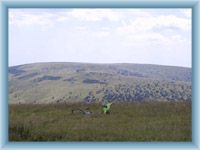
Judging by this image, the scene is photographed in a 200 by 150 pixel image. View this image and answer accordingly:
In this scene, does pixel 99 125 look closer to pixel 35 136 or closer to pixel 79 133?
pixel 79 133

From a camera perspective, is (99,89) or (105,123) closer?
(105,123)

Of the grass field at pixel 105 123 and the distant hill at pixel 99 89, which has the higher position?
the distant hill at pixel 99 89

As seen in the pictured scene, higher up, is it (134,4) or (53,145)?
(134,4)

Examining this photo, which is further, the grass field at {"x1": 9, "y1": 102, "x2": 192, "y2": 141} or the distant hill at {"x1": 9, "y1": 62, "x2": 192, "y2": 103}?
the distant hill at {"x1": 9, "y1": 62, "x2": 192, "y2": 103}

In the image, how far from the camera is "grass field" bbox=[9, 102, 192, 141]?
13391 mm

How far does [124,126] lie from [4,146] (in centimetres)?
839

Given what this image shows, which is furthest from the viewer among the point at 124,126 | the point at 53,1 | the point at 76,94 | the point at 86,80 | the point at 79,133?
the point at 86,80

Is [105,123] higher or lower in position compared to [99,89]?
lower

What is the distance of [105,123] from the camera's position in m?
17.6

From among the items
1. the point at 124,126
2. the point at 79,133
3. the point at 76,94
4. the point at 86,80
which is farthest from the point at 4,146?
the point at 86,80

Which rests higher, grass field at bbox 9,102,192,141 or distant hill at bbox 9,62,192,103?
distant hill at bbox 9,62,192,103

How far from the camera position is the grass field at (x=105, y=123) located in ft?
43.9

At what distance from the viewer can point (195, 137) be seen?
877cm

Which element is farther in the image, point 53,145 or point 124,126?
point 124,126
